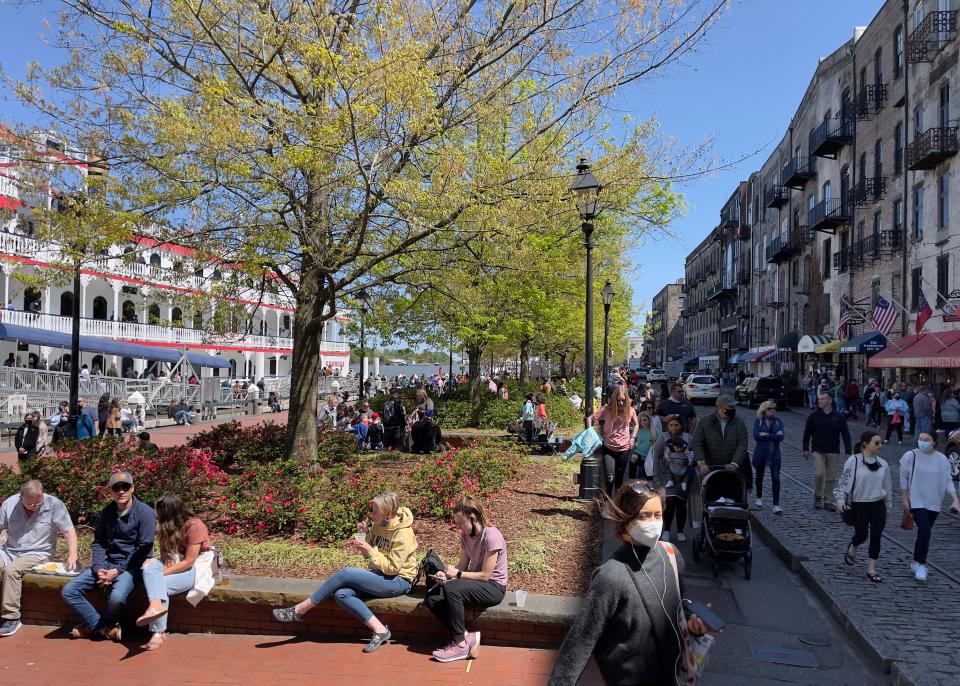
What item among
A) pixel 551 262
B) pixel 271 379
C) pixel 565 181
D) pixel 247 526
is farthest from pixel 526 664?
pixel 271 379

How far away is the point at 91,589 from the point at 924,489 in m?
7.78

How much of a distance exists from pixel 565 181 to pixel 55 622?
322 inches

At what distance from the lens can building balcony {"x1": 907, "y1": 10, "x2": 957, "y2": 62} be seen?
24.2m

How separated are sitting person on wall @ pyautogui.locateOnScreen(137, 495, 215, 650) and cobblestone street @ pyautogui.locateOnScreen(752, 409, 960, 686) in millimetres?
5286

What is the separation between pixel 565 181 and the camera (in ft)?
35.1

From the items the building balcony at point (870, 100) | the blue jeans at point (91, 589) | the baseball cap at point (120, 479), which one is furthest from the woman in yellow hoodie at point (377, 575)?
the building balcony at point (870, 100)

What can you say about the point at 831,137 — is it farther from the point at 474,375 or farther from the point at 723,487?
the point at 723,487

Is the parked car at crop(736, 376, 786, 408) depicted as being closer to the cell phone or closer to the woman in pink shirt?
the woman in pink shirt

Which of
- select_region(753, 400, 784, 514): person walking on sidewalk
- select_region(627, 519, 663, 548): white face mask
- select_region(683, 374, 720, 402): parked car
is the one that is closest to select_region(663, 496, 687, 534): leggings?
select_region(753, 400, 784, 514): person walking on sidewalk

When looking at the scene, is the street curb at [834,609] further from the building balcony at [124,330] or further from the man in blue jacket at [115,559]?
the building balcony at [124,330]

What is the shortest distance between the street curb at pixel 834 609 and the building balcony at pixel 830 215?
29.0 meters

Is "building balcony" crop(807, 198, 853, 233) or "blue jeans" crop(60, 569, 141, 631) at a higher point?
"building balcony" crop(807, 198, 853, 233)

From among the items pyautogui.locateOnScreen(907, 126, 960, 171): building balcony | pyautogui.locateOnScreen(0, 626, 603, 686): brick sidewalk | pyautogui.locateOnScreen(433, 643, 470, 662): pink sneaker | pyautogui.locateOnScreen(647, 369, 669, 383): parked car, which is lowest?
pyautogui.locateOnScreen(0, 626, 603, 686): brick sidewalk

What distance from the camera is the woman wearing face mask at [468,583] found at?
5363 mm
